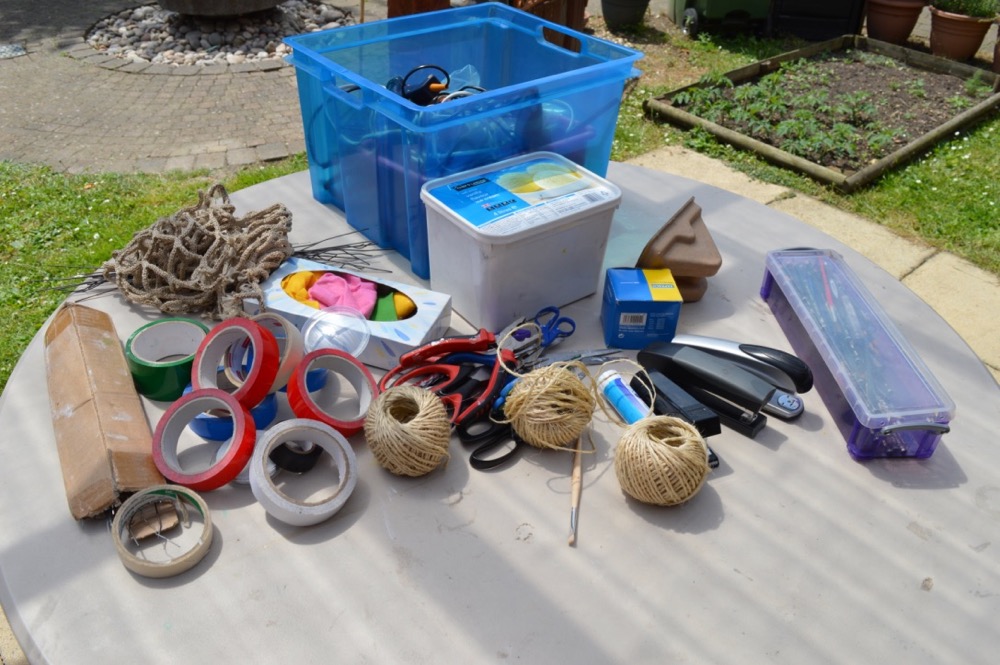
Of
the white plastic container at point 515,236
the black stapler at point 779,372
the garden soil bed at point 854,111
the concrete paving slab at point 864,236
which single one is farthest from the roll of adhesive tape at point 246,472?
the garden soil bed at point 854,111

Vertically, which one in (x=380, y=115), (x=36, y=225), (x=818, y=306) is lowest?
(x=36, y=225)

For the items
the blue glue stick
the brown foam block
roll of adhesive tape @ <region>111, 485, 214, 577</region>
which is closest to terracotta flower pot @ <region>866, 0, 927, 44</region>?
the brown foam block

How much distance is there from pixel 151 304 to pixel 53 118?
3.29 meters

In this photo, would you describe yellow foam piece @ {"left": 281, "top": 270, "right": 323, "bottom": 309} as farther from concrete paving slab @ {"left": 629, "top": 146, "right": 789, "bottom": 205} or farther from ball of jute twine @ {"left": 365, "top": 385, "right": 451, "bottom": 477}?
concrete paving slab @ {"left": 629, "top": 146, "right": 789, "bottom": 205}

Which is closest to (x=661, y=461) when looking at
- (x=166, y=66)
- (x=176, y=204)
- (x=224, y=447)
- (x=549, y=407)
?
(x=549, y=407)

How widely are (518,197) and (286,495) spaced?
0.70 m

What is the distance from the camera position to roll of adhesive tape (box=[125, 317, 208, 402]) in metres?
1.26

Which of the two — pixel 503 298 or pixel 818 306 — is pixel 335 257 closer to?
pixel 503 298

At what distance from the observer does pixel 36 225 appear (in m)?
3.18

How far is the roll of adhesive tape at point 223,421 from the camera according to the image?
1.19 metres

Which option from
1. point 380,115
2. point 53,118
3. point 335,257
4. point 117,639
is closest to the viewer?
point 117,639

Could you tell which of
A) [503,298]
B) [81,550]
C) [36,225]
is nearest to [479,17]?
[503,298]

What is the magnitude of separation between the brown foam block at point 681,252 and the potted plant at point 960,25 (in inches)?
178

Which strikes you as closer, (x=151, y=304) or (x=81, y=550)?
(x=81, y=550)
